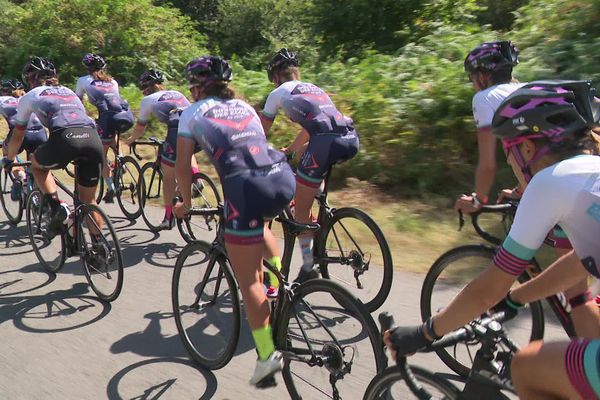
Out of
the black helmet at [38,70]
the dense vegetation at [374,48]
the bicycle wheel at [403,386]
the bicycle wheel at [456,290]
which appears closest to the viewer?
the bicycle wheel at [403,386]

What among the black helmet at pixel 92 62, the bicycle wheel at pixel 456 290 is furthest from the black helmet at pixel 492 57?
the black helmet at pixel 92 62

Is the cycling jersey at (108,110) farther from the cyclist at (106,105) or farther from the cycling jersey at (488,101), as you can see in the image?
the cycling jersey at (488,101)

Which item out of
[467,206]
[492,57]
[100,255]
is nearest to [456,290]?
[467,206]

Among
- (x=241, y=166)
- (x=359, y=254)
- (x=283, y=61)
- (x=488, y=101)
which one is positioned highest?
(x=283, y=61)

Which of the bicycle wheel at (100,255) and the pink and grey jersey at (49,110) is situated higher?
the pink and grey jersey at (49,110)

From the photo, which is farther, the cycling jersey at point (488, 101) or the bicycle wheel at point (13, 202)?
the bicycle wheel at point (13, 202)

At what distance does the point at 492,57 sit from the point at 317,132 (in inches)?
60.1

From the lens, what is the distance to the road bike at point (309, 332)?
317cm

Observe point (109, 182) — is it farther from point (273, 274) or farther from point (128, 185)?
point (273, 274)

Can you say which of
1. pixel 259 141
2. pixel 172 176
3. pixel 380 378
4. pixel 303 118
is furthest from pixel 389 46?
pixel 380 378

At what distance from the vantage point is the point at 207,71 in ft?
12.5

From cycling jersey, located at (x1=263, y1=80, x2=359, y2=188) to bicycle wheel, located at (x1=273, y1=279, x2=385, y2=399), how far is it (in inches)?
65.9

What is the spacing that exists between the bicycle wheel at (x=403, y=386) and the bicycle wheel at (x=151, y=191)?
207 inches

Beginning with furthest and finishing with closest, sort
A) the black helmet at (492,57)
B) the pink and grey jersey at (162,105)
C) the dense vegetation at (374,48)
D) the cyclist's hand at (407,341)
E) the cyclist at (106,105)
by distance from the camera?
the cyclist at (106,105) < the dense vegetation at (374,48) < the pink and grey jersey at (162,105) < the black helmet at (492,57) < the cyclist's hand at (407,341)
